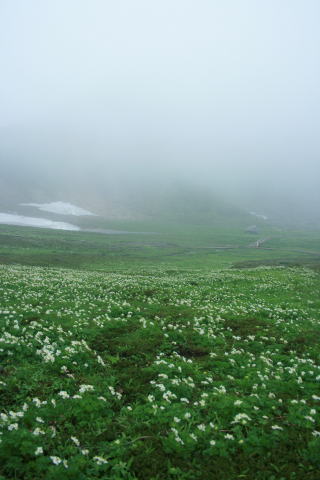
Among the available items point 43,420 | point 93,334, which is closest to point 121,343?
point 93,334

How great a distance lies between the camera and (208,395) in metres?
11.0

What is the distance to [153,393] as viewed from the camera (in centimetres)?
1097

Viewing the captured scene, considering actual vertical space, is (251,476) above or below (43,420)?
below

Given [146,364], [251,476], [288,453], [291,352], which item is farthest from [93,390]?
[291,352]

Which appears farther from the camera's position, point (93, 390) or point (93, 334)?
point (93, 334)

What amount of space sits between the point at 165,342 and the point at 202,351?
6.29ft

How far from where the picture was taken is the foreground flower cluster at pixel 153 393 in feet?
26.1

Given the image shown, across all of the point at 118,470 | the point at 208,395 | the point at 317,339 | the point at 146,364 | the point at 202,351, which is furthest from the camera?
the point at 317,339

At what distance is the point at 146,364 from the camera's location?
13461 millimetres

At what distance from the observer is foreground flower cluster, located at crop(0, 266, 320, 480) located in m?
7.95

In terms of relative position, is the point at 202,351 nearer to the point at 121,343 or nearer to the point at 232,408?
the point at 121,343

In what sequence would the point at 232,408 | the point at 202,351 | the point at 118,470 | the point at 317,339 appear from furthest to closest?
the point at 317,339 → the point at 202,351 → the point at 232,408 → the point at 118,470

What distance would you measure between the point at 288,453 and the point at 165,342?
7968 millimetres

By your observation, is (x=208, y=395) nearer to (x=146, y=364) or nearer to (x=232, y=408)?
(x=232, y=408)
